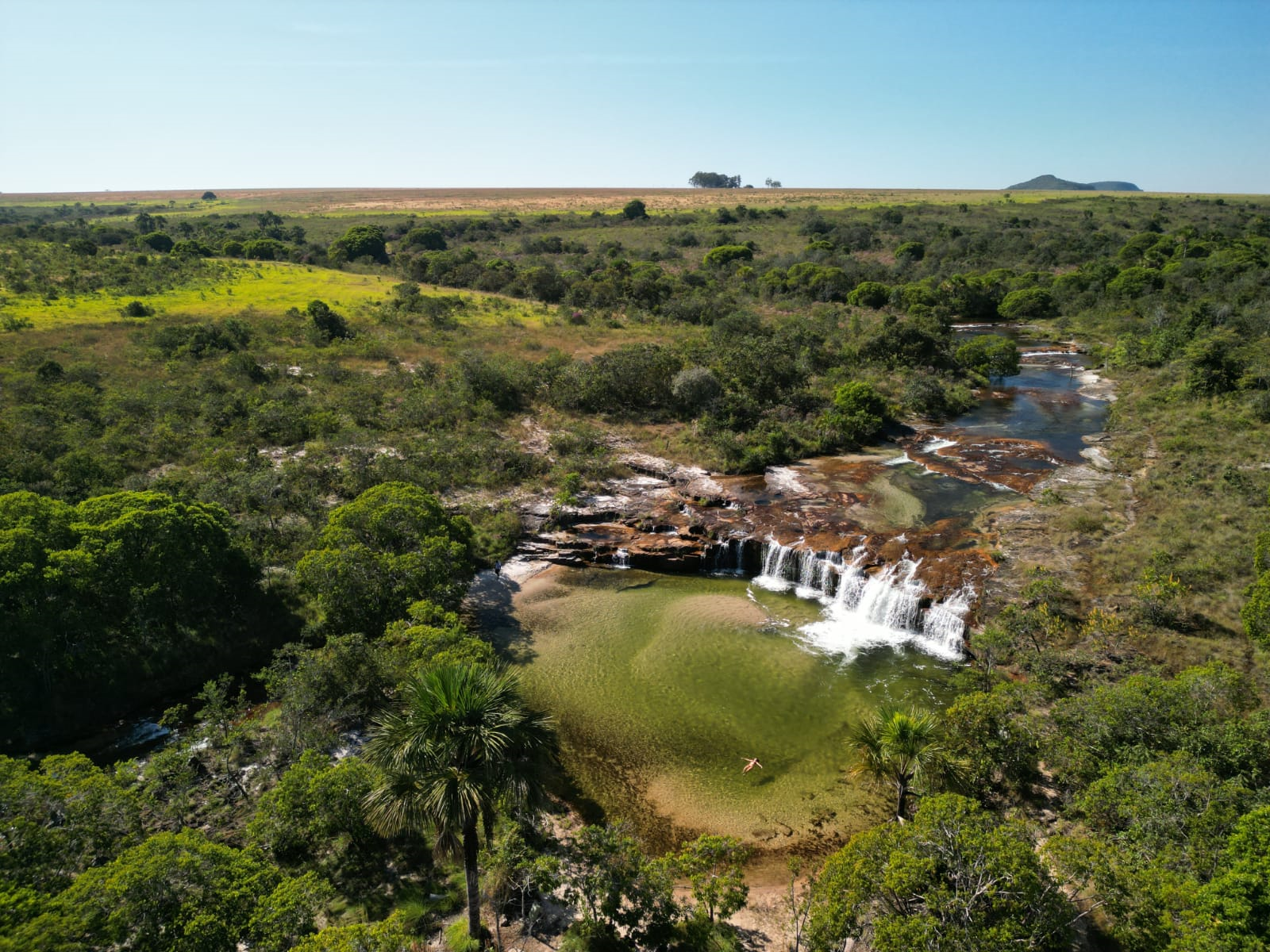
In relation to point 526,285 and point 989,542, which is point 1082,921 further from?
point 526,285

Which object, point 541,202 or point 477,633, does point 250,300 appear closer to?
point 477,633

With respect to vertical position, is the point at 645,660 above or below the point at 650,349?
below

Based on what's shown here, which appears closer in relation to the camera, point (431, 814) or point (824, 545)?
point (431, 814)

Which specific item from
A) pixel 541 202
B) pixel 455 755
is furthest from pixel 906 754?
pixel 541 202

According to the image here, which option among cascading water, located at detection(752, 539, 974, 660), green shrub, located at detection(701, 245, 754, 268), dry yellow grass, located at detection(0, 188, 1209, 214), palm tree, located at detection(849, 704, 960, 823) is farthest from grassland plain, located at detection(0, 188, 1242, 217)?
palm tree, located at detection(849, 704, 960, 823)

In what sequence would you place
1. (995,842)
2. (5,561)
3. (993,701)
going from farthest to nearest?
(5,561)
(993,701)
(995,842)

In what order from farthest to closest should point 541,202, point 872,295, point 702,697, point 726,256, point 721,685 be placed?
point 541,202 → point 726,256 → point 872,295 → point 721,685 → point 702,697

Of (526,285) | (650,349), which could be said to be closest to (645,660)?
(650,349)
